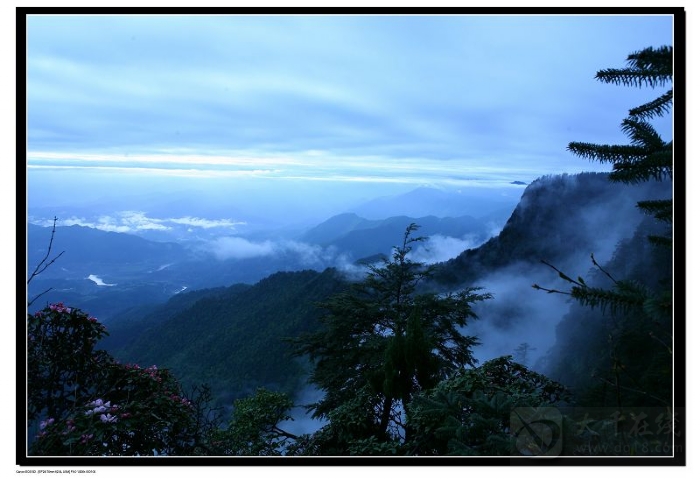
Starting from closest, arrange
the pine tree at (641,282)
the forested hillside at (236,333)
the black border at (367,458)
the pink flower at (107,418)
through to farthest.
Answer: the pine tree at (641,282) → the black border at (367,458) → the pink flower at (107,418) → the forested hillside at (236,333)

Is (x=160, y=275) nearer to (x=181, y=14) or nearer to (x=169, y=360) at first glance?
(x=169, y=360)

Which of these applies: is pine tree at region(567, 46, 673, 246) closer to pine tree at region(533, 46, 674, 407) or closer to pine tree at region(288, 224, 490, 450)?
pine tree at region(533, 46, 674, 407)

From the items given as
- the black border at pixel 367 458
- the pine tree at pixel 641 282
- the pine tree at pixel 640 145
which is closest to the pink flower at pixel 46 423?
the black border at pixel 367 458

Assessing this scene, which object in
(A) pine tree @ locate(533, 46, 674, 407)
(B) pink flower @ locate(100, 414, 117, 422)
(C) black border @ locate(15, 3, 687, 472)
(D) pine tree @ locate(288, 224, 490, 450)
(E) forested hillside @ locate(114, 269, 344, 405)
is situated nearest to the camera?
(A) pine tree @ locate(533, 46, 674, 407)

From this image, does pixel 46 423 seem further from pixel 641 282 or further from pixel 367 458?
pixel 641 282

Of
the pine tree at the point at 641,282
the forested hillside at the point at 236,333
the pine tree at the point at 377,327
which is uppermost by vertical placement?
the pine tree at the point at 641,282

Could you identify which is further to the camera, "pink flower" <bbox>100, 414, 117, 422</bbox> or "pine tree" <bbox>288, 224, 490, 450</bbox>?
"pine tree" <bbox>288, 224, 490, 450</bbox>

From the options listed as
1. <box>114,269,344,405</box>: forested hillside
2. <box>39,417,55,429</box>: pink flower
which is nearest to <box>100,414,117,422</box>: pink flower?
<box>39,417,55,429</box>: pink flower

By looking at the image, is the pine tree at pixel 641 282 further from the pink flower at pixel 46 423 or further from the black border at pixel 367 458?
the pink flower at pixel 46 423

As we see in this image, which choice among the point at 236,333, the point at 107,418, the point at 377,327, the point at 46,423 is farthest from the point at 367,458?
the point at 236,333
